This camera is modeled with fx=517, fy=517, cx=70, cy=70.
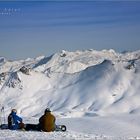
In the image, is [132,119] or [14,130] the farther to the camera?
[132,119]

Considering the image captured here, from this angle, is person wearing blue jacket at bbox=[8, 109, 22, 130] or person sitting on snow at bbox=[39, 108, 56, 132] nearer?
person sitting on snow at bbox=[39, 108, 56, 132]

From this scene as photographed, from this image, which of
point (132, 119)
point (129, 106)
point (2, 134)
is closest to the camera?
point (2, 134)

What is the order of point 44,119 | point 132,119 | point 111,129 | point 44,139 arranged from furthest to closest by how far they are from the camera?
point 132,119 < point 111,129 < point 44,119 < point 44,139

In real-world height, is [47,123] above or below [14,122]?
below

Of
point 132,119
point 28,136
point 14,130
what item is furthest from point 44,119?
point 132,119

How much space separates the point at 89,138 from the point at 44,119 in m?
3.87

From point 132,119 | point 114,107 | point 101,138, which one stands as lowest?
point 101,138

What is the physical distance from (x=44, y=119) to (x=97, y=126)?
2664 centimetres

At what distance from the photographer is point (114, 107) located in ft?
653

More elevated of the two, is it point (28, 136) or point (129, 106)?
point (129, 106)

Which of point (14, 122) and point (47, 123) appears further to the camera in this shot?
point (14, 122)

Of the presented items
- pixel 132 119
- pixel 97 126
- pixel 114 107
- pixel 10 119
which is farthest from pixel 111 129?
pixel 114 107

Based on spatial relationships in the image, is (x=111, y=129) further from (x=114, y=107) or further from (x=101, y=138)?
(x=114, y=107)

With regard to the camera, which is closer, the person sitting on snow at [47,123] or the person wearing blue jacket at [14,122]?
the person sitting on snow at [47,123]
